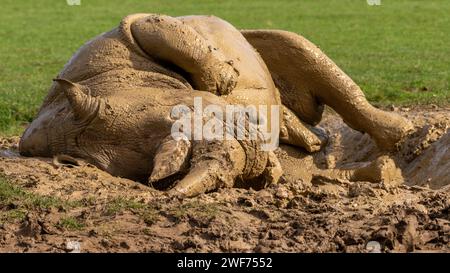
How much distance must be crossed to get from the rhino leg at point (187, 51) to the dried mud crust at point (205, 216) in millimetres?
865

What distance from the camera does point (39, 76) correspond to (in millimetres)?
14031

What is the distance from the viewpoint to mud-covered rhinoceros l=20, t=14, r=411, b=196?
5930 mm

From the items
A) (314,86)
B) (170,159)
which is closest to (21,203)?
(170,159)

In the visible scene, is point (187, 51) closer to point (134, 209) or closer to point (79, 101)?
point (79, 101)

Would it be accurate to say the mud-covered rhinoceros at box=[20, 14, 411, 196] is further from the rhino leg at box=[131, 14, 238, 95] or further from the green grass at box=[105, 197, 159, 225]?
the green grass at box=[105, 197, 159, 225]

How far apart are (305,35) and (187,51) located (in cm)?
1353

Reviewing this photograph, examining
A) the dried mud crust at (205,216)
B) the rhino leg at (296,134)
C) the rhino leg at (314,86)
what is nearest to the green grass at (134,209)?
the dried mud crust at (205,216)

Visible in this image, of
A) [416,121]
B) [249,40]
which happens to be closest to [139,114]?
[249,40]

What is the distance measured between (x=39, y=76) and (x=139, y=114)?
7.97 meters

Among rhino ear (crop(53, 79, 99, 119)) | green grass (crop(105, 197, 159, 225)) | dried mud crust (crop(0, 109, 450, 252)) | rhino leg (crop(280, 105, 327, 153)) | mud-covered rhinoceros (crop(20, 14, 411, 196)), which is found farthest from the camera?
rhino leg (crop(280, 105, 327, 153))

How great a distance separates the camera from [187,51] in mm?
6602

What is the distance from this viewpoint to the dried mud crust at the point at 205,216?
16.0 feet

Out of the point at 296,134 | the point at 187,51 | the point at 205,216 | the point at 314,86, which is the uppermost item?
the point at 187,51

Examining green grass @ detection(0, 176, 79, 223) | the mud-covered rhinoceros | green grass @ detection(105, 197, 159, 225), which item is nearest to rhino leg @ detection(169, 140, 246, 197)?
the mud-covered rhinoceros
